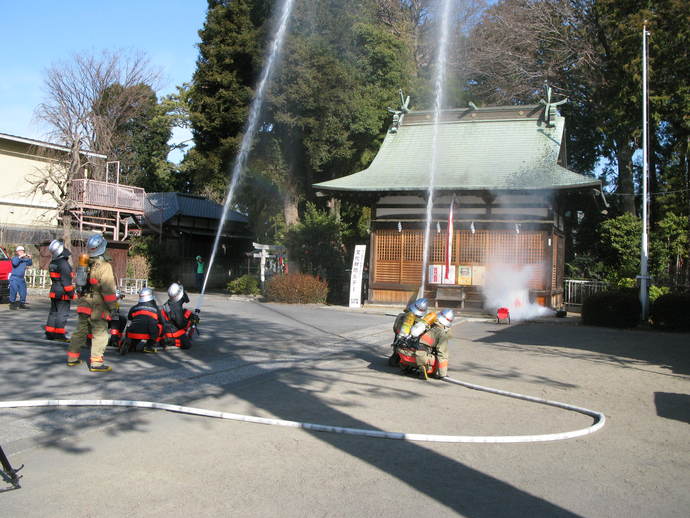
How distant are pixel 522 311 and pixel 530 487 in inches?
648

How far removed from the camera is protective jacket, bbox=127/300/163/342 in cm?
977

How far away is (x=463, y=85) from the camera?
35.3m

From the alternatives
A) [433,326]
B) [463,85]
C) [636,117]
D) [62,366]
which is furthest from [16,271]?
[463,85]

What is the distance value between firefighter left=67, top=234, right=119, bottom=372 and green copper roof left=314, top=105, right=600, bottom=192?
14.5m

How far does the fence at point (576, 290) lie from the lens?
81.1 ft

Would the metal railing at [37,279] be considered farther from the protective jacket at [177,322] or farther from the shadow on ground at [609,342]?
the shadow on ground at [609,342]

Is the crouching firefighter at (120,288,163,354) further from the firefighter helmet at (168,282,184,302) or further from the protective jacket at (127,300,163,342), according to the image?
the firefighter helmet at (168,282,184,302)

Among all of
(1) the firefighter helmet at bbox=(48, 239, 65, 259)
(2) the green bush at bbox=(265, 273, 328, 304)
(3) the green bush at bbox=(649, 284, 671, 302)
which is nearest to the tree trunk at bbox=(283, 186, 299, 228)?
(2) the green bush at bbox=(265, 273, 328, 304)

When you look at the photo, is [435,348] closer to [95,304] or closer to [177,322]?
[177,322]

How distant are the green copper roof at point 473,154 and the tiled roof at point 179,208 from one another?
620 inches

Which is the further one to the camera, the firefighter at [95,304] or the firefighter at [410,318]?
the firefighter at [410,318]

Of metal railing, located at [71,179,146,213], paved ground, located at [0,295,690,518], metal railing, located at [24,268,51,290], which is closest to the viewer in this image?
paved ground, located at [0,295,690,518]

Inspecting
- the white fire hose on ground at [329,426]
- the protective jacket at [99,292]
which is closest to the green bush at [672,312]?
the white fire hose on ground at [329,426]

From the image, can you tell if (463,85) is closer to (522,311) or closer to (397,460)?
(522,311)
